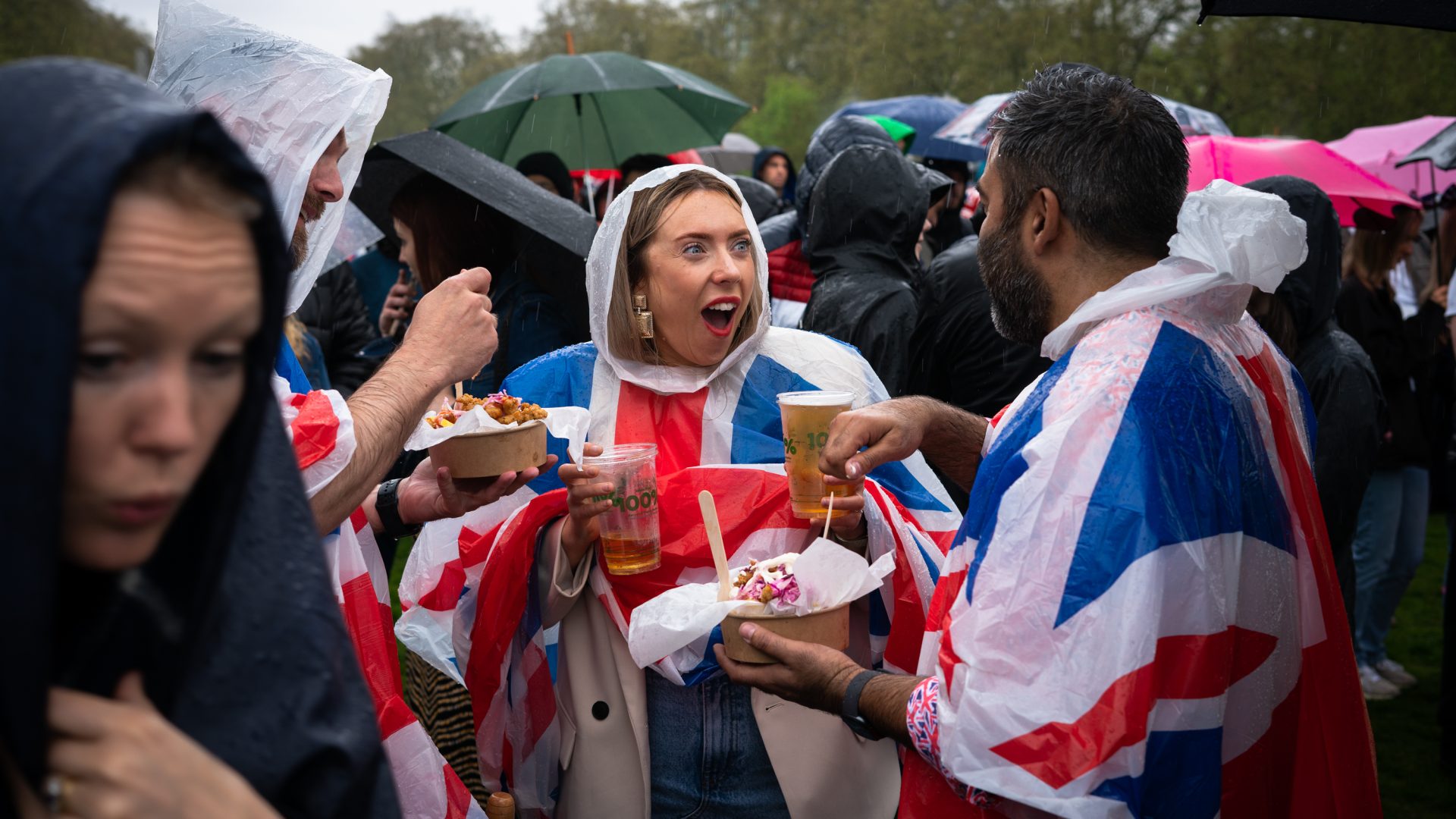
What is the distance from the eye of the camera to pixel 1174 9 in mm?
21984

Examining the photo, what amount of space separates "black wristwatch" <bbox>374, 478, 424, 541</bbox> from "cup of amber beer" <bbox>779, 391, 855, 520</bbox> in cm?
101

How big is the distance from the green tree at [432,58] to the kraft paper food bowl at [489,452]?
44.0m

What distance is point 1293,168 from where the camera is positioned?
230 inches

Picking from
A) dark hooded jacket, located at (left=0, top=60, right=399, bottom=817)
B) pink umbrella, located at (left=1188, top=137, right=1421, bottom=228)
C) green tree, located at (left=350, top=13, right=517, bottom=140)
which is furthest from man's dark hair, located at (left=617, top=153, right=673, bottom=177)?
green tree, located at (left=350, top=13, right=517, bottom=140)

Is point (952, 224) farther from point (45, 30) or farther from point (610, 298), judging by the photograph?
point (45, 30)

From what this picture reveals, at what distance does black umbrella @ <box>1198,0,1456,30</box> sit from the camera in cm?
237

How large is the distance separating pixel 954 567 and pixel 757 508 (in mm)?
794

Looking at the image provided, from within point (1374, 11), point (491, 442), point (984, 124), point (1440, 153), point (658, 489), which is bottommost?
point (658, 489)

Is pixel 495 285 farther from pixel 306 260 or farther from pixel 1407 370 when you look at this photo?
pixel 1407 370

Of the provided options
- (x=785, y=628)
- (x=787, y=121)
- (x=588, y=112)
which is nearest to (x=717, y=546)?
(x=785, y=628)

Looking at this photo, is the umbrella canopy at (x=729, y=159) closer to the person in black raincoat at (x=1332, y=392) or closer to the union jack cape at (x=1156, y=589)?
the person in black raincoat at (x=1332, y=392)

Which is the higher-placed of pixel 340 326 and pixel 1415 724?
pixel 340 326

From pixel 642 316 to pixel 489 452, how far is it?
0.62 metres

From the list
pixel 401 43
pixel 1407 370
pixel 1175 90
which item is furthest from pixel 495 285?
pixel 401 43
